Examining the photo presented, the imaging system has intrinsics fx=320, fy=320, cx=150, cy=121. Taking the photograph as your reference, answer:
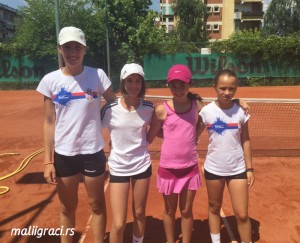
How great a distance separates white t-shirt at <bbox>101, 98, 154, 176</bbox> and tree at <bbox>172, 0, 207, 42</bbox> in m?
39.1

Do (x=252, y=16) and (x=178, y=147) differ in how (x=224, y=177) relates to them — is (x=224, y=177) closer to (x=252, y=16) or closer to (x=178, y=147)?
(x=178, y=147)

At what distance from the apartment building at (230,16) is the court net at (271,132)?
119 ft

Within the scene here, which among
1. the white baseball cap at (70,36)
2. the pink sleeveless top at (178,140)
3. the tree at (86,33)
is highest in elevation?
the tree at (86,33)

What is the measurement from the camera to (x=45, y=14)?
82.7 ft

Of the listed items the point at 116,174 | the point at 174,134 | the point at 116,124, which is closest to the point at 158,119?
the point at 174,134

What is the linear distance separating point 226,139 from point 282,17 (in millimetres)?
47262

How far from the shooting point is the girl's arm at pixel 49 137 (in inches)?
120

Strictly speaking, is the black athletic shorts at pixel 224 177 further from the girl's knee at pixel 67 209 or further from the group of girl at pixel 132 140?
the girl's knee at pixel 67 209

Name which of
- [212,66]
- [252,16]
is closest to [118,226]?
[212,66]

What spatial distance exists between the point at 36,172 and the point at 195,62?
66.0ft

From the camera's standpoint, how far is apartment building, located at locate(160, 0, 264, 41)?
47.5 meters

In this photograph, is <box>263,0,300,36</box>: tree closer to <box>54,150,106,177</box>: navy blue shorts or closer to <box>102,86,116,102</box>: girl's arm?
<box>102,86,116,102</box>: girl's arm

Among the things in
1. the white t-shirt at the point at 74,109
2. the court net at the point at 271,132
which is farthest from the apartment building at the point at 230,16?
the white t-shirt at the point at 74,109

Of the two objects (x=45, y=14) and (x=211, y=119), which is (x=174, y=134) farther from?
(x=45, y=14)
